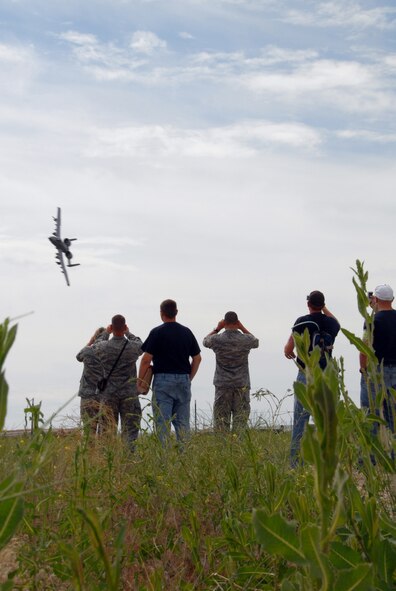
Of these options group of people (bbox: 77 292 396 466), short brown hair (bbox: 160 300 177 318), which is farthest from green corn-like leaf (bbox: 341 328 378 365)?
short brown hair (bbox: 160 300 177 318)

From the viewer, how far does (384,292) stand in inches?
312

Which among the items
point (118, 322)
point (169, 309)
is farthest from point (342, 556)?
point (118, 322)

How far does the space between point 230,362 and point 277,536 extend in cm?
1013

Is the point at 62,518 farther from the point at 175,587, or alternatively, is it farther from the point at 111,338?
the point at 111,338

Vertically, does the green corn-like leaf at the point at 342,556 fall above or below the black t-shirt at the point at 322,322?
below

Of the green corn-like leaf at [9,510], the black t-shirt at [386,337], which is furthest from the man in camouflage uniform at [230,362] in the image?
the green corn-like leaf at [9,510]

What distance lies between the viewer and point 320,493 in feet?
3.05

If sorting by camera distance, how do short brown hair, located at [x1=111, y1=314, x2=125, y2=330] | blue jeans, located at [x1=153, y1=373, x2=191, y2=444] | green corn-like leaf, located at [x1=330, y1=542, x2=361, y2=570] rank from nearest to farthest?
green corn-like leaf, located at [x1=330, y1=542, x2=361, y2=570], blue jeans, located at [x1=153, y1=373, x2=191, y2=444], short brown hair, located at [x1=111, y1=314, x2=125, y2=330]

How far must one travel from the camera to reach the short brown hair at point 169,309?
9.92 meters

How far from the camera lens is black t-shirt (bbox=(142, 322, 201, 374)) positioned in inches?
380

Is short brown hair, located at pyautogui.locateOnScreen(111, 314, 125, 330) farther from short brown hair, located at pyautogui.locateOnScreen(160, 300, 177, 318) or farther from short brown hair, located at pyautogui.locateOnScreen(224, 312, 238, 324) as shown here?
short brown hair, located at pyautogui.locateOnScreen(224, 312, 238, 324)

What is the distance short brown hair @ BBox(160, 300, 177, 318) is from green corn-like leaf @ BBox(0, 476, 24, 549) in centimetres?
895

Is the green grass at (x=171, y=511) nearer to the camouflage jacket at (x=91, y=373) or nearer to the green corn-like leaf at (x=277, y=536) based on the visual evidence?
the green corn-like leaf at (x=277, y=536)

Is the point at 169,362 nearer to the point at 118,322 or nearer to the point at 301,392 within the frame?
the point at 118,322
